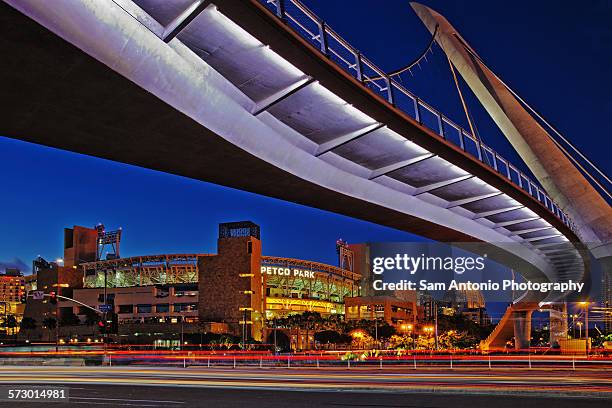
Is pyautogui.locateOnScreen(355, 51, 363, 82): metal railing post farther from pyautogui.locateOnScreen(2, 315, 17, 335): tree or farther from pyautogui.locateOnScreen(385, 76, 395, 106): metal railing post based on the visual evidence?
pyautogui.locateOnScreen(2, 315, 17, 335): tree

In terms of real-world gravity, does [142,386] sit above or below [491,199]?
below

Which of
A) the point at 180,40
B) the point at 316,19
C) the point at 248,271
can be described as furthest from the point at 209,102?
the point at 248,271

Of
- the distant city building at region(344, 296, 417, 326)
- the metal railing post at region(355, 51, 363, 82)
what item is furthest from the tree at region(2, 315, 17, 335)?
the metal railing post at region(355, 51, 363, 82)

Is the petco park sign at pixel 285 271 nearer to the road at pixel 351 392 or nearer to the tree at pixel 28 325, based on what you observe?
the tree at pixel 28 325

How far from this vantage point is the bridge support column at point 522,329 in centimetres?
6806

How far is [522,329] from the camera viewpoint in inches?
2699

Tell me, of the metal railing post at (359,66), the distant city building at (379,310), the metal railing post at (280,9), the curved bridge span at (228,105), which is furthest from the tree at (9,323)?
the metal railing post at (280,9)

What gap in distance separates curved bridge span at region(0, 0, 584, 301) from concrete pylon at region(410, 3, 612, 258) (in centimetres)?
1203

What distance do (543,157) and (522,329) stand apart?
115 ft

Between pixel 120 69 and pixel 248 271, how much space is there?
95.3 meters

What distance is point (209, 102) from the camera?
1608cm

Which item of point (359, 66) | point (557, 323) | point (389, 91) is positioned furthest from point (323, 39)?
point (557, 323)

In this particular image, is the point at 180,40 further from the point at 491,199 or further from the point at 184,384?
the point at 491,199

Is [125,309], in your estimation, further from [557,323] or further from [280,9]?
[280,9]
